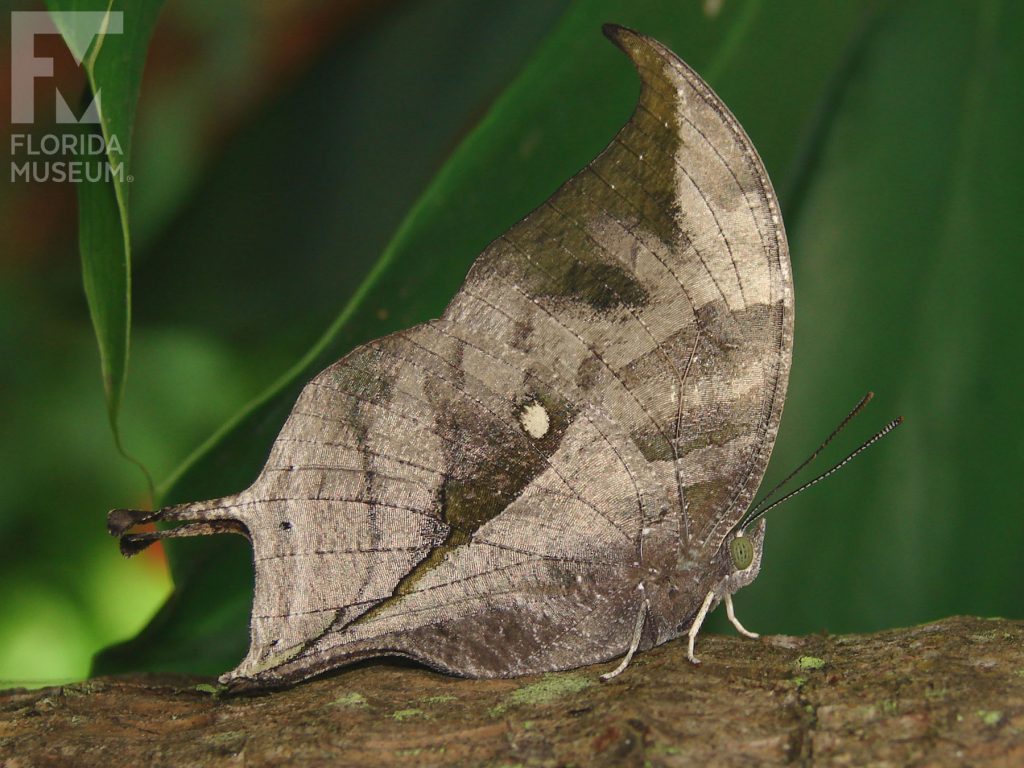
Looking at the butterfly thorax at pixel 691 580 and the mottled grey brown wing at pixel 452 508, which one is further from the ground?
the mottled grey brown wing at pixel 452 508

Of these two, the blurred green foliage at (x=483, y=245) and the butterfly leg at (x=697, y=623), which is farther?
the blurred green foliage at (x=483, y=245)

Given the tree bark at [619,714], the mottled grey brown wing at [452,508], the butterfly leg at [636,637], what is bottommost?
the tree bark at [619,714]

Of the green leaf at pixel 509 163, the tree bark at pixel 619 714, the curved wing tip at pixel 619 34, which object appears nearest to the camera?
the tree bark at pixel 619 714

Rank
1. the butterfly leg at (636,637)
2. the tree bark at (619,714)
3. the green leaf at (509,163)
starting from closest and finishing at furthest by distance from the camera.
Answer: the tree bark at (619,714)
the butterfly leg at (636,637)
the green leaf at (509,163)

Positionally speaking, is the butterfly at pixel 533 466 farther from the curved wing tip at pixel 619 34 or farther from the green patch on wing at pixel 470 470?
the curved wing tip at pixel 619 34

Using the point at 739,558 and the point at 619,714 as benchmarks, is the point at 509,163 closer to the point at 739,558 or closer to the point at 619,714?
the point at 739,558

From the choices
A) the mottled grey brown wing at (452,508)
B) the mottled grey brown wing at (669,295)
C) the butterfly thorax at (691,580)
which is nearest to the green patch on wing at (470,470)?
the mottled grey brown wing at (452,508)
